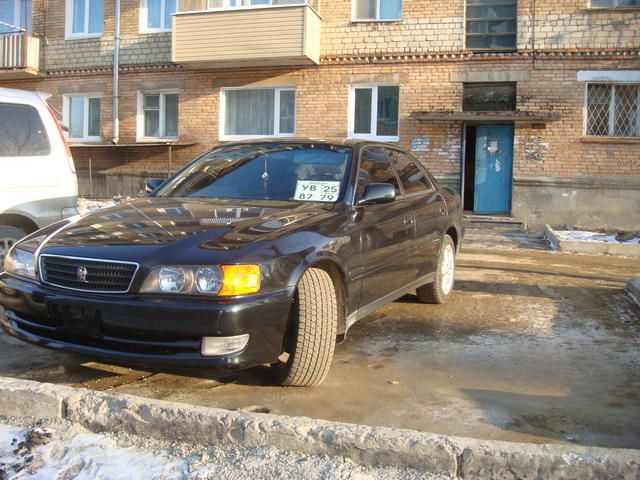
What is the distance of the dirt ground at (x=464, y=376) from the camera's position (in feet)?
10.6

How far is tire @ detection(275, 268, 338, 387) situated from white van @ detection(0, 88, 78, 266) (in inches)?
132

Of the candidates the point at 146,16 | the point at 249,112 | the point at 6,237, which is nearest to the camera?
the point at 6,237

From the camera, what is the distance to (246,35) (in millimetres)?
14289

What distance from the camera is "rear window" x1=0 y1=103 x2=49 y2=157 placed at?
219 inches

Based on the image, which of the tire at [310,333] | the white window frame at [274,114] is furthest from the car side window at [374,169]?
the white window frame at [274,114]

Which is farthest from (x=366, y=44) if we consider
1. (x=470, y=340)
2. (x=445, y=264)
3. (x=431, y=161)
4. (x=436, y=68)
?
(x=470, y=340)

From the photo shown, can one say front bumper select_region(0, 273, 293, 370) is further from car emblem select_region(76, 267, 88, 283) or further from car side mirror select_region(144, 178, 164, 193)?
car side mirror select_region(144, 178, 164, 193)

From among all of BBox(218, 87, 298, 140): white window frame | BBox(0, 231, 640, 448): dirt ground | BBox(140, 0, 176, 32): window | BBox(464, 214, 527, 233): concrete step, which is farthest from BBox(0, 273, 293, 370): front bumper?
BBox(140, 0, 176, 32): window

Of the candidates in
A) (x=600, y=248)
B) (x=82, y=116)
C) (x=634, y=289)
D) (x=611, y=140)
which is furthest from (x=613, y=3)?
(x=82, y=116)

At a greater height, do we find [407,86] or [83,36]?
[83,36]

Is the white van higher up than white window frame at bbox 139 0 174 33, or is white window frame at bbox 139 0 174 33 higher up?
white window frame at bbox 139 0 174 33

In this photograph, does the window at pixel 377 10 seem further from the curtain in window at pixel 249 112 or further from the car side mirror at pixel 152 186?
the car side mirror at pixel 152 186

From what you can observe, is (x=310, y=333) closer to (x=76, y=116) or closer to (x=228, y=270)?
(x=228, y=270)

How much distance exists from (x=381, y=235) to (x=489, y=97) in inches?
416
